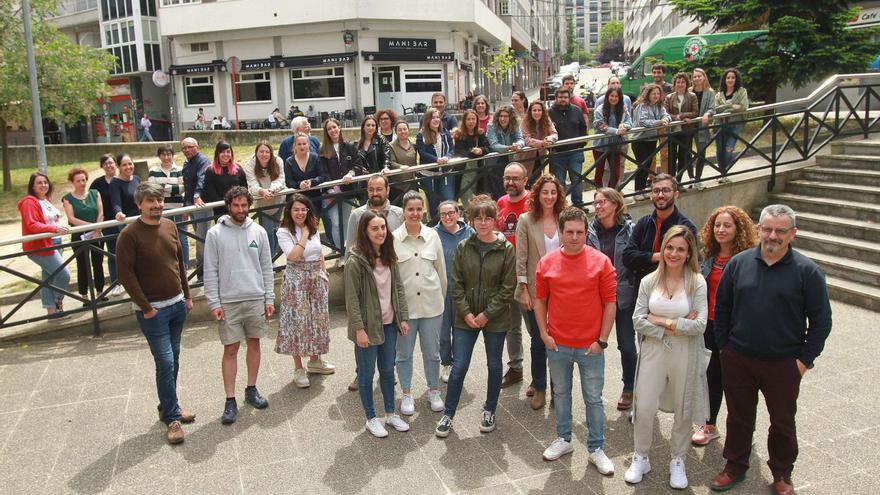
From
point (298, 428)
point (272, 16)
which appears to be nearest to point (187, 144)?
point (298, 428)

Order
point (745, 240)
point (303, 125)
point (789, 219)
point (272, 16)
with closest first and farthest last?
point (789, 219) < point (745, 240) < point (303, 125) < point (272, 16)

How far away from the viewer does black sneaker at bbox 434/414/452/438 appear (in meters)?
5.02

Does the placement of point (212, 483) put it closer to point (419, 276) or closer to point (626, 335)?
point (419, 276)

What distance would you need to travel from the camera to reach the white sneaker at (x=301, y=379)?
5984mm

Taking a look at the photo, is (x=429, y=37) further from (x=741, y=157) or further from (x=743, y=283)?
(x=743, y=283)

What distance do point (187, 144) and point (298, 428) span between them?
12.7 feet

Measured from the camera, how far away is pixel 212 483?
14.7 feet

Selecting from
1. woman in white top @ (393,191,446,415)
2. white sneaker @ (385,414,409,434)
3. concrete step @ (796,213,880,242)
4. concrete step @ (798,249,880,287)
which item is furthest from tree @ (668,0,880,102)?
white sneaker @ (385,414,409,434)

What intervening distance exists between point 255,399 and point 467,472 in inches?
80.5

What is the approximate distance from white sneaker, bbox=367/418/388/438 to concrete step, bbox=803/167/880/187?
318 inches

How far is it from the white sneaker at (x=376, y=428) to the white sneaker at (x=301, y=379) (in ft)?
3.53

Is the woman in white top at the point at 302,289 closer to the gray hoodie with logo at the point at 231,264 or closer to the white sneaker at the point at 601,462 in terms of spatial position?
the gray hoodie with logo at the point at 231,264

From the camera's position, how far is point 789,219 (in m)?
3.88

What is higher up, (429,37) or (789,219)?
(429,37)
